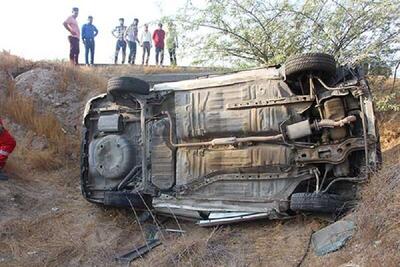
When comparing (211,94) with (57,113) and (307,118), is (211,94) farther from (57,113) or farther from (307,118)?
(57,113)

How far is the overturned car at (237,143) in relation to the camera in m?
5.48

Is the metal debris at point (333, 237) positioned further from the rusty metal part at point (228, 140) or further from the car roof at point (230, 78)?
the car roof at point (230, 78)

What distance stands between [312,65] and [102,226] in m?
3.51

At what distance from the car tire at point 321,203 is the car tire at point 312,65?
1333 millimetres

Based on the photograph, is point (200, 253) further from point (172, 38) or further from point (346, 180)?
point (172, 38)

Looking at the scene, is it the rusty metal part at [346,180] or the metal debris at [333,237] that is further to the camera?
the rusty metal part at [346,180]

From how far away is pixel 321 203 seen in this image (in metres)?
5.23

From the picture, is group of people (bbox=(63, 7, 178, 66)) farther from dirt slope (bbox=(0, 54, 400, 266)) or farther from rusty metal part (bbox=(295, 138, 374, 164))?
rusty metal part (bbox=(295, 138, 374, 164))

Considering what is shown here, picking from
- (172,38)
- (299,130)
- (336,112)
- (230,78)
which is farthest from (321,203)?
(172,38)

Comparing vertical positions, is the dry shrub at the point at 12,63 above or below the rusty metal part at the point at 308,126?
above

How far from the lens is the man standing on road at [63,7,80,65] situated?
494 inches

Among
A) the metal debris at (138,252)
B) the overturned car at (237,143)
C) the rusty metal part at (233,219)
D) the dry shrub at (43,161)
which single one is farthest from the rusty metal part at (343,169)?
the dry shrub at (43,161)

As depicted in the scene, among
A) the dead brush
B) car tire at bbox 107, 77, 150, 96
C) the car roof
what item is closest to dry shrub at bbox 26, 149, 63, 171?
the dead brush

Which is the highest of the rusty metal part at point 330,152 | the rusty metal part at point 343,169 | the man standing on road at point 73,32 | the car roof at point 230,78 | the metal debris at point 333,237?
the man standing on road at point 73,32
